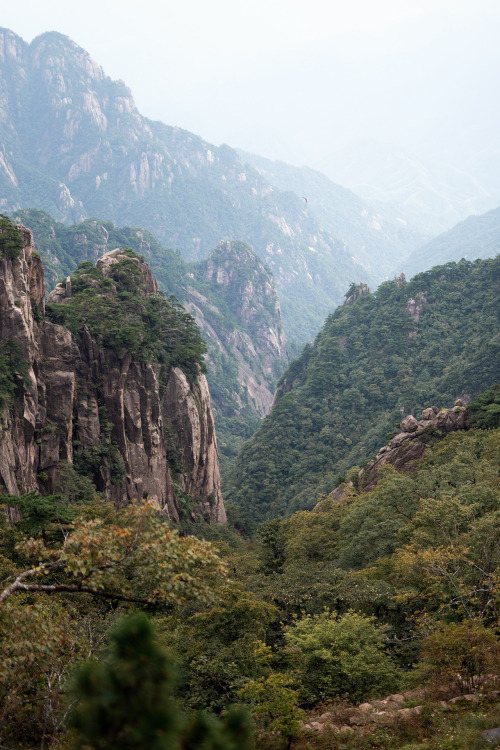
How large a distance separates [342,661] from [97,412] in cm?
3618

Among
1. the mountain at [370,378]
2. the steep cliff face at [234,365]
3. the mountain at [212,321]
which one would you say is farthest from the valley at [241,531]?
the steep cliff face at [234,365]

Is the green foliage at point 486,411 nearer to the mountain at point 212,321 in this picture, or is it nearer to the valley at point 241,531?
the valley at point 241,531

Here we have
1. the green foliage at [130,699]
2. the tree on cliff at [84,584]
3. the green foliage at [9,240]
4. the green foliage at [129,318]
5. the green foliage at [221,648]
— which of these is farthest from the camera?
the green foliage at [129,318]

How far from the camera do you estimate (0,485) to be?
33688 millimetres

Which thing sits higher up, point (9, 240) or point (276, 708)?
point (9, 240)

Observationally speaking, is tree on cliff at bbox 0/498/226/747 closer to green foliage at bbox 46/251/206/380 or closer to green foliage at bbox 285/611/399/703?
green foliage at bbox 285/611/399/703

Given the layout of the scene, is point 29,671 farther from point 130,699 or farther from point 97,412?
point 97,412

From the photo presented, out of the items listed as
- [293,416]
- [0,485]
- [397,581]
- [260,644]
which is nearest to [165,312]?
[0,485]

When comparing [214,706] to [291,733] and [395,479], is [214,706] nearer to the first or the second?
[291,733]

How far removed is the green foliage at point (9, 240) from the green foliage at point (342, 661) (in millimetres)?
33367

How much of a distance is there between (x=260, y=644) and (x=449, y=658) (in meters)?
5.40

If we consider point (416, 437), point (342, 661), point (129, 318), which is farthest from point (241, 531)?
point (342, 661)

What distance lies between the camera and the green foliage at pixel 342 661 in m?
15.9

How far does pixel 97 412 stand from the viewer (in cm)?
4794
